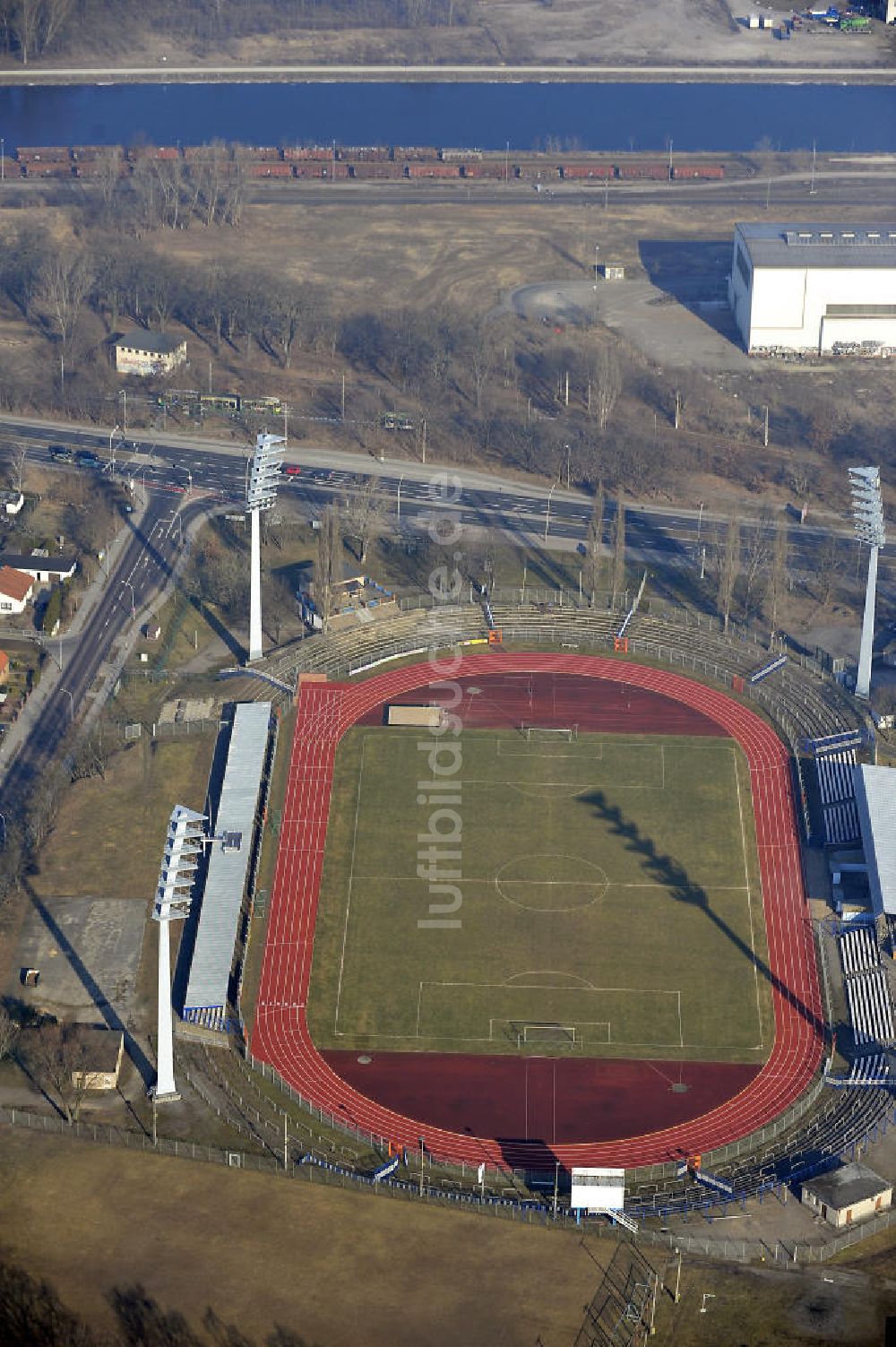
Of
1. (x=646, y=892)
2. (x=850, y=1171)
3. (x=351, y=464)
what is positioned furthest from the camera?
(x=351, y=464)

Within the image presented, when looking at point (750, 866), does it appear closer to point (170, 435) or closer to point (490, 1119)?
point (490, 1119)

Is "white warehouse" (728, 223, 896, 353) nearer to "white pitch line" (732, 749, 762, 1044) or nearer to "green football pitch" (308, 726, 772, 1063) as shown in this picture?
"green football pitch" (308, 726, 772, 1063)

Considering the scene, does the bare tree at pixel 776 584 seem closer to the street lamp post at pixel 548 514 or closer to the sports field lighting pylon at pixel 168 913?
the street lamp post at pixel 548 514

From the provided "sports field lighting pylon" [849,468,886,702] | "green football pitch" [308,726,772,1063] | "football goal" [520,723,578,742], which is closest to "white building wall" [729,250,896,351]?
"sports field lighting pylon" [849,468,886,702]

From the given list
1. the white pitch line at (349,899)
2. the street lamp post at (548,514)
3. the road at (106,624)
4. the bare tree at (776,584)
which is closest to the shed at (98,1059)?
the white pitch line at (349,899)

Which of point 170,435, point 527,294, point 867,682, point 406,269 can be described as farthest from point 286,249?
point 867,682

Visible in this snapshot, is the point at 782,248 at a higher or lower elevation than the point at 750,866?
higher
